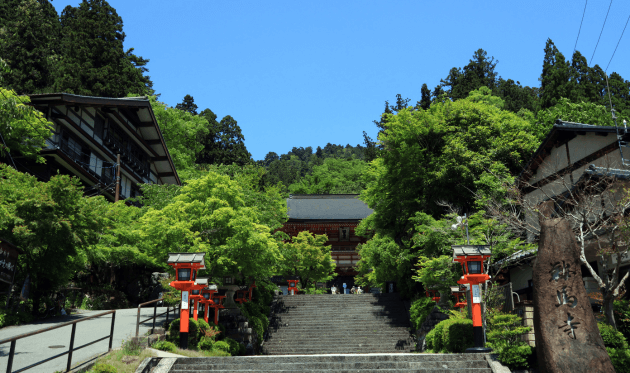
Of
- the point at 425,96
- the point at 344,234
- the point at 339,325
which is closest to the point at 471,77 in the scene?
the point at 425,96

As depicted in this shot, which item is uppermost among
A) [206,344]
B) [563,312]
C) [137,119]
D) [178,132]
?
[178,132]

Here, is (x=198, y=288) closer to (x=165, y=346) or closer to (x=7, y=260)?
(x=165, y=346)

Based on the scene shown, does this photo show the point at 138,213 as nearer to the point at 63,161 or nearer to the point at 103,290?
the point at 103,290

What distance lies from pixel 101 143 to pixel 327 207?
23436mm

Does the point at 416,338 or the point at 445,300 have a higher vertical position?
the point at 445,300

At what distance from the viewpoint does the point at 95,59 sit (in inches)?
1571

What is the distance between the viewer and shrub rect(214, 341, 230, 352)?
16286mm

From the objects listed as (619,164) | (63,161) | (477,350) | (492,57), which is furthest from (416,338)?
(492,57)

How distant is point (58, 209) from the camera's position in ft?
56.0

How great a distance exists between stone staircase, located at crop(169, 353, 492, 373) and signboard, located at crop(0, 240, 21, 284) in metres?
6.10

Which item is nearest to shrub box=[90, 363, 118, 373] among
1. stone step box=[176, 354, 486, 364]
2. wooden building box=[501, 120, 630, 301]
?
stone step box=[176, 354, 486, 364]

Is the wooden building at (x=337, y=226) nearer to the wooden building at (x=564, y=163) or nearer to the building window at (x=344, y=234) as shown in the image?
the building window at (x=344, y=234)

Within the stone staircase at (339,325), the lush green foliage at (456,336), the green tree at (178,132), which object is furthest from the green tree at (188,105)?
the lush green foliage at (456,336)

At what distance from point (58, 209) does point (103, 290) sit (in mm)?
9309
